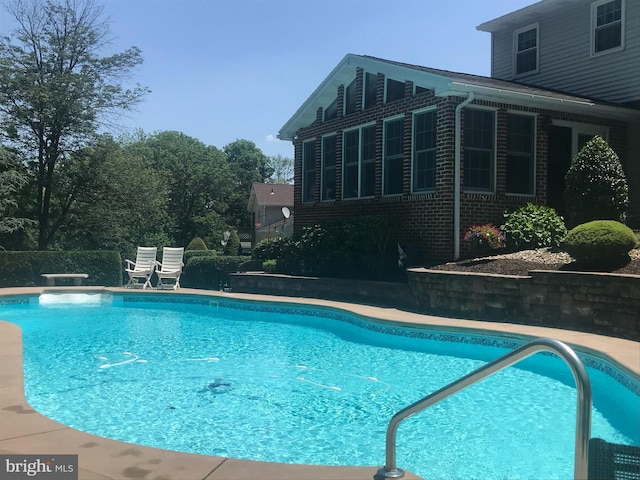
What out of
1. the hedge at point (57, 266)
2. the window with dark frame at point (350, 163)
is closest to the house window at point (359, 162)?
the window with dark frame at point (350, 163)

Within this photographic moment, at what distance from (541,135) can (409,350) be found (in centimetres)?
661

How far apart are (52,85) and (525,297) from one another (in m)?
18.1

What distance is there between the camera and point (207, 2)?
11617 millimetres

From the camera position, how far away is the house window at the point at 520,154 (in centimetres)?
1209

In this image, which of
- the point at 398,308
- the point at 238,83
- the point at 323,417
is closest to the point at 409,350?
the point at 398,308

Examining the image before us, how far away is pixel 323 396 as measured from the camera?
5.90m

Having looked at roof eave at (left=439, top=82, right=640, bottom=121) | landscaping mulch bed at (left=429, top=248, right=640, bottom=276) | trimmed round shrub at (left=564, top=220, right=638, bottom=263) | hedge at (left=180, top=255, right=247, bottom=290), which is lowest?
hedge at (left=180, top=255, right=247, bottom=290)

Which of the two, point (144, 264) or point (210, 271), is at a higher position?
point (144, 264)

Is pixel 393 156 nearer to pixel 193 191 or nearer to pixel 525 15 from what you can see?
pixel 525 15

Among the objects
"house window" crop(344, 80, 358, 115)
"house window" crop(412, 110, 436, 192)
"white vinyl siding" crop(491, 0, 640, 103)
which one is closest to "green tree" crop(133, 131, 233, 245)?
"house window" crop(344, 80, 358, 115)

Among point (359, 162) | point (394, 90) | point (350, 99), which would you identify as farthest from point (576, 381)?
point (350, 99)

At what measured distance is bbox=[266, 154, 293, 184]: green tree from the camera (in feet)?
227

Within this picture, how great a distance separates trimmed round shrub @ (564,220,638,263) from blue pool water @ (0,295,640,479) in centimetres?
197

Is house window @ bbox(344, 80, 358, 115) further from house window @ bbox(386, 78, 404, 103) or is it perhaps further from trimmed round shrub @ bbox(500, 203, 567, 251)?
trimmed round shrub @ bbox(500, 203, 567, 251)
